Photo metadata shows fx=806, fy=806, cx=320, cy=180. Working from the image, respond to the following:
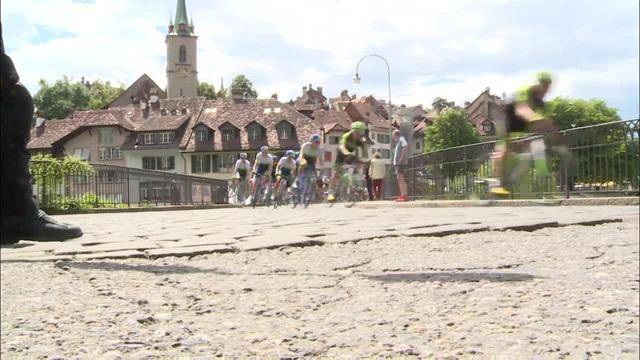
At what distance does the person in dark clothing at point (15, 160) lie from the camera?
2.23ft

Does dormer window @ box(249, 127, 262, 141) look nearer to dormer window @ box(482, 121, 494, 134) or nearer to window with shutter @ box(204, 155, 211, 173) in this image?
window with shutter @ box(204, 155, 211, 173)

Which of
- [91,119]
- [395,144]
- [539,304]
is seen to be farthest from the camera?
[539,304]

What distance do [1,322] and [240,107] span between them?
1726 inches

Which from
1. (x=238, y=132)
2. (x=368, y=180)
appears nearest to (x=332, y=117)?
(x=238, y=132)

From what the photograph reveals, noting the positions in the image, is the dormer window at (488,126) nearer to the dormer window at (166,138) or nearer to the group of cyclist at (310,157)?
the group of cyclist at (310,157)

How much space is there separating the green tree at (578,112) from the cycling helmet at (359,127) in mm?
585

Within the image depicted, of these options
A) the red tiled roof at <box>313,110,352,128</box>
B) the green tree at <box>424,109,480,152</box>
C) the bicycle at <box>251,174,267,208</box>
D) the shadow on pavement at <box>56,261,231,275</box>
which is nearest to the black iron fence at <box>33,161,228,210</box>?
the red tiled roof at <box>313,110,352,128</box>

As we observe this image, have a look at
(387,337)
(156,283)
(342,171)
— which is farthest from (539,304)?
(342,171)

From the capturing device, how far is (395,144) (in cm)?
195

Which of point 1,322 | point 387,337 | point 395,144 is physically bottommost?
point 387,337

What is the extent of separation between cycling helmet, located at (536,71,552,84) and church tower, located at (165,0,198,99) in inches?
14.9

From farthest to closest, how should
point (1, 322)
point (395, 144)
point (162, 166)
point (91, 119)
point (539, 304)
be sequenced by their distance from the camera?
point (539, 304) < point (1, 322) < point (162, 166) < point (395, 144) < point (91, 119)

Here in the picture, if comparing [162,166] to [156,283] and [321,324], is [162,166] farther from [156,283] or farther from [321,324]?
[321,324]

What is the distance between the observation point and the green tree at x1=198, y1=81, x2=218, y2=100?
1.60 meters
